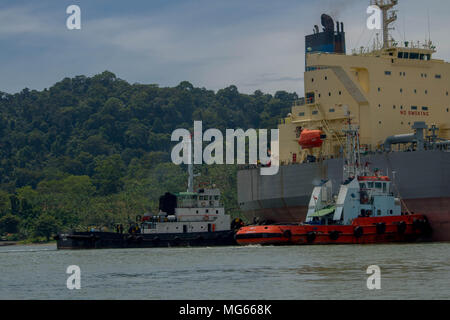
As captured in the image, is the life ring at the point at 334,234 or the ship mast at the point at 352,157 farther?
the ship mast at the point at 352,157

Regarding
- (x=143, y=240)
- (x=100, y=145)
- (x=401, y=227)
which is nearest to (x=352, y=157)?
(x=401, y=227)

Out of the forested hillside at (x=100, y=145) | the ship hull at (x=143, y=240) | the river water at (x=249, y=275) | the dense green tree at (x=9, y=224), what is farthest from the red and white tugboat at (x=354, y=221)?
the dense green tree at (x=9, y=224)

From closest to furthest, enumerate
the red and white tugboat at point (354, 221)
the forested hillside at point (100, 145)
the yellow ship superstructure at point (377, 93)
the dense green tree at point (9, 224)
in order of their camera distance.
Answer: the red and white tugboat at point (354, 221) < the yellow ship superstructure at point (377, 93) < the dense green tree at point (9, 224) < the forested hillside at point (100, 145)

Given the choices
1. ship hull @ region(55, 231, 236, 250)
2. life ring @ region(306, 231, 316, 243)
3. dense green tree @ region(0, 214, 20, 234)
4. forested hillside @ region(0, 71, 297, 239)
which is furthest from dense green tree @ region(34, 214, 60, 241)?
life ring @ region(306, 231, 316, 243)

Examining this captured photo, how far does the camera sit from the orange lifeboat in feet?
181

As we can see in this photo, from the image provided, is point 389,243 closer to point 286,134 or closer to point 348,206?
point 348,206

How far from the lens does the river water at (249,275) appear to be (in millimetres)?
24047

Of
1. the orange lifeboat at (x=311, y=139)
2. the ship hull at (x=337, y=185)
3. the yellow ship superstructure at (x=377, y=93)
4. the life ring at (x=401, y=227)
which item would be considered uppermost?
the yellow ship superstructure at (x=377, y=93)

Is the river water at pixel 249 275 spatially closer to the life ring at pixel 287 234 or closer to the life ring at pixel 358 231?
the life ring at pixel 358 231

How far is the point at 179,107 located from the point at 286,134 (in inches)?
4454

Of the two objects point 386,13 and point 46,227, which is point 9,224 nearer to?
point 46,227

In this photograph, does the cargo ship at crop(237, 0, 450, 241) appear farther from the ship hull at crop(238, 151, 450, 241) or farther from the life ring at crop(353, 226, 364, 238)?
the life ring at crop(353, 226, 364, 238)

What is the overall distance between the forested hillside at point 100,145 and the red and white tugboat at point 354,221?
47642 millimetres

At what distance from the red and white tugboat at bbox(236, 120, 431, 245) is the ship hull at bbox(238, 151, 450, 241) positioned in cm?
84
